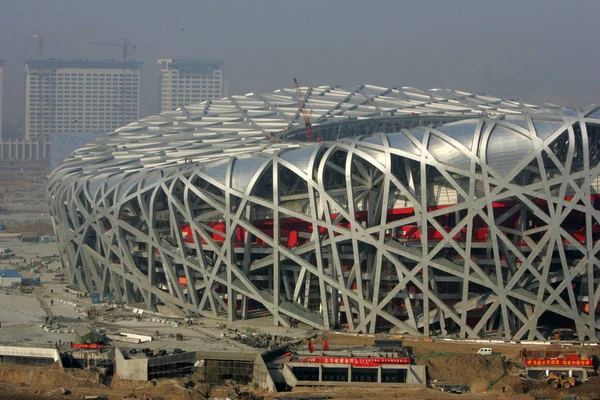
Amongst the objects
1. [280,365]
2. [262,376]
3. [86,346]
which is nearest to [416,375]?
[280,365]

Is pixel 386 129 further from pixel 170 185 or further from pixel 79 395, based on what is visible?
pixel 79 395

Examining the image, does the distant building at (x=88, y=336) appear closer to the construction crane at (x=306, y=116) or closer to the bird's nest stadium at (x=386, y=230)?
the bird's nest stadium at (x=386, y=230)

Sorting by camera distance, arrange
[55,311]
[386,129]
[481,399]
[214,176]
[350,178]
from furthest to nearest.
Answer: [386,129], [55,311], [214,176], [350,178], [481,399]

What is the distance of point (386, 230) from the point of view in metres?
97.4

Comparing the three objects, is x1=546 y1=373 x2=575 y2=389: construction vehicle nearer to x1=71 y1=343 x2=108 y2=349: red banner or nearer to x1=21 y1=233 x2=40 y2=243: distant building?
x1=71 y1=343 x2=108 y2=349: red banner

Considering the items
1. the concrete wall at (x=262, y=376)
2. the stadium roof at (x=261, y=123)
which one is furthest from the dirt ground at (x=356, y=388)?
the stadium roof at (x=261, y=123)

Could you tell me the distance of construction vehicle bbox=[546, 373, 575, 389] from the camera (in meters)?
84.2

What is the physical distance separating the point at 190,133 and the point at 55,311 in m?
29.9

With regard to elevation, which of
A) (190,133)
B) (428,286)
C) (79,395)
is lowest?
(79,395)

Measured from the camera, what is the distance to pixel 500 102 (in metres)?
137

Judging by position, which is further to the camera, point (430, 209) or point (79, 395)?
point (430, 209)

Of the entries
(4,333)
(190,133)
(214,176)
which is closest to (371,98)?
(190,133)

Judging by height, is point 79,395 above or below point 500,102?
below

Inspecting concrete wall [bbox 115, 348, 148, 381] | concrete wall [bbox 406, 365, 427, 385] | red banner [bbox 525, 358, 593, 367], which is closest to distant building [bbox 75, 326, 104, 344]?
concrete wall [bbox 115, 348, 148, 381]
